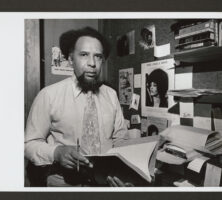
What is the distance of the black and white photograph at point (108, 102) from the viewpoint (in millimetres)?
1209

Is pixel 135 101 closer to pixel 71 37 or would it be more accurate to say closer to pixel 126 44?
pixel 126 44

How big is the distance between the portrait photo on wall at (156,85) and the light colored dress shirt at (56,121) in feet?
0.76

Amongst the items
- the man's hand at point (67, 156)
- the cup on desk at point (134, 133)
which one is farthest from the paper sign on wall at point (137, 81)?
the man's hand at point (67, 156)

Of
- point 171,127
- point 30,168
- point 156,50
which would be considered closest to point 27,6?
point 156,50

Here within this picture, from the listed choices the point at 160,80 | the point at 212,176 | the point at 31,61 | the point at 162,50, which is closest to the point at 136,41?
the point at 162,50

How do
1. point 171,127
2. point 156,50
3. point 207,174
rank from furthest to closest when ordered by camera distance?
1. point 156,50
2. point 171,127
3. point 207,174

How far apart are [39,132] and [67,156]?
19 centimetres

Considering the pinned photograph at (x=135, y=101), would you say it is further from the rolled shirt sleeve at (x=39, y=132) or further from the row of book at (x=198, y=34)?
the rolled shirt sleeve at (x=39, y=132)

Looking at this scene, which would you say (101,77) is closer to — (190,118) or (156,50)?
(156,50)

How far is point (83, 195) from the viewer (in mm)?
1328

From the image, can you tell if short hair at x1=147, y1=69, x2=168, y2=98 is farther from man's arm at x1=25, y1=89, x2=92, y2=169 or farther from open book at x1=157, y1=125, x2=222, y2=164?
man's arm at x1=25, y1=89, x2=92, y2=169

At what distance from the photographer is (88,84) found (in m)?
1.36

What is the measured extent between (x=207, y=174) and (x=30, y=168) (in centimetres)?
85

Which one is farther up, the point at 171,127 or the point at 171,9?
the point at 171,9
